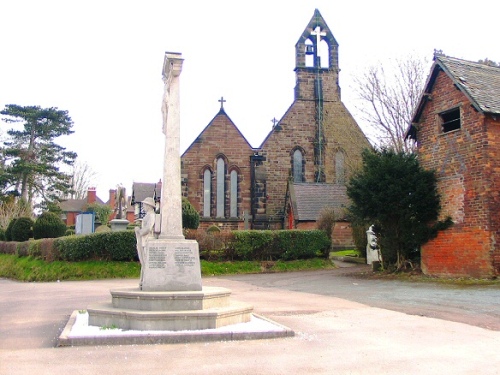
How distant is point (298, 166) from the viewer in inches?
1554

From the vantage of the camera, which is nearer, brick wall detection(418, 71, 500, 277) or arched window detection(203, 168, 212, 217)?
brick wall detection(418, 71, 500, 277)

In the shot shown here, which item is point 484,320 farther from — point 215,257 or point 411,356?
point 215,257

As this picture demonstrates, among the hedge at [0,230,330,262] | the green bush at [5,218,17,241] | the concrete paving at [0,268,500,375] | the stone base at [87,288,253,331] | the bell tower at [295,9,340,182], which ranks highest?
the bell tower at [295,9,340,182]

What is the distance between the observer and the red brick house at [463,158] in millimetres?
17641

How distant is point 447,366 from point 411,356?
586 mm

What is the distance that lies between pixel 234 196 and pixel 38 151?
23882mm

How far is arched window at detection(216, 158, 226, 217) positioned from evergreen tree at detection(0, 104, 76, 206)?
65.9ft

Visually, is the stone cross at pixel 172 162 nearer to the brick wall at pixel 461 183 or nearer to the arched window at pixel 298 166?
the brick wall at pixel 461 183

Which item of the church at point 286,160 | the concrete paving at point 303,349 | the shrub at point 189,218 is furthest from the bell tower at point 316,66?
the concrete paving at point 303,349

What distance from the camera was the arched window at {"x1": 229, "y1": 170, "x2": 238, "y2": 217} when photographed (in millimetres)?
37438

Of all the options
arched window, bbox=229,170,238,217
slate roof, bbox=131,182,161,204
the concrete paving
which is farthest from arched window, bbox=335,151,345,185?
the concrete paving

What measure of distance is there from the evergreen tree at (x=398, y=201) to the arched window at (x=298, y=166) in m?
17.6

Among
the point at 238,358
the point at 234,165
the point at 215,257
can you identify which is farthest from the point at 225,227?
the point at 238,358

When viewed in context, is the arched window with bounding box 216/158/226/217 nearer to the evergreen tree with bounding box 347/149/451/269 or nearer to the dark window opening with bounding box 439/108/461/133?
the evergreen tree with bounding box 347/149/451/269
